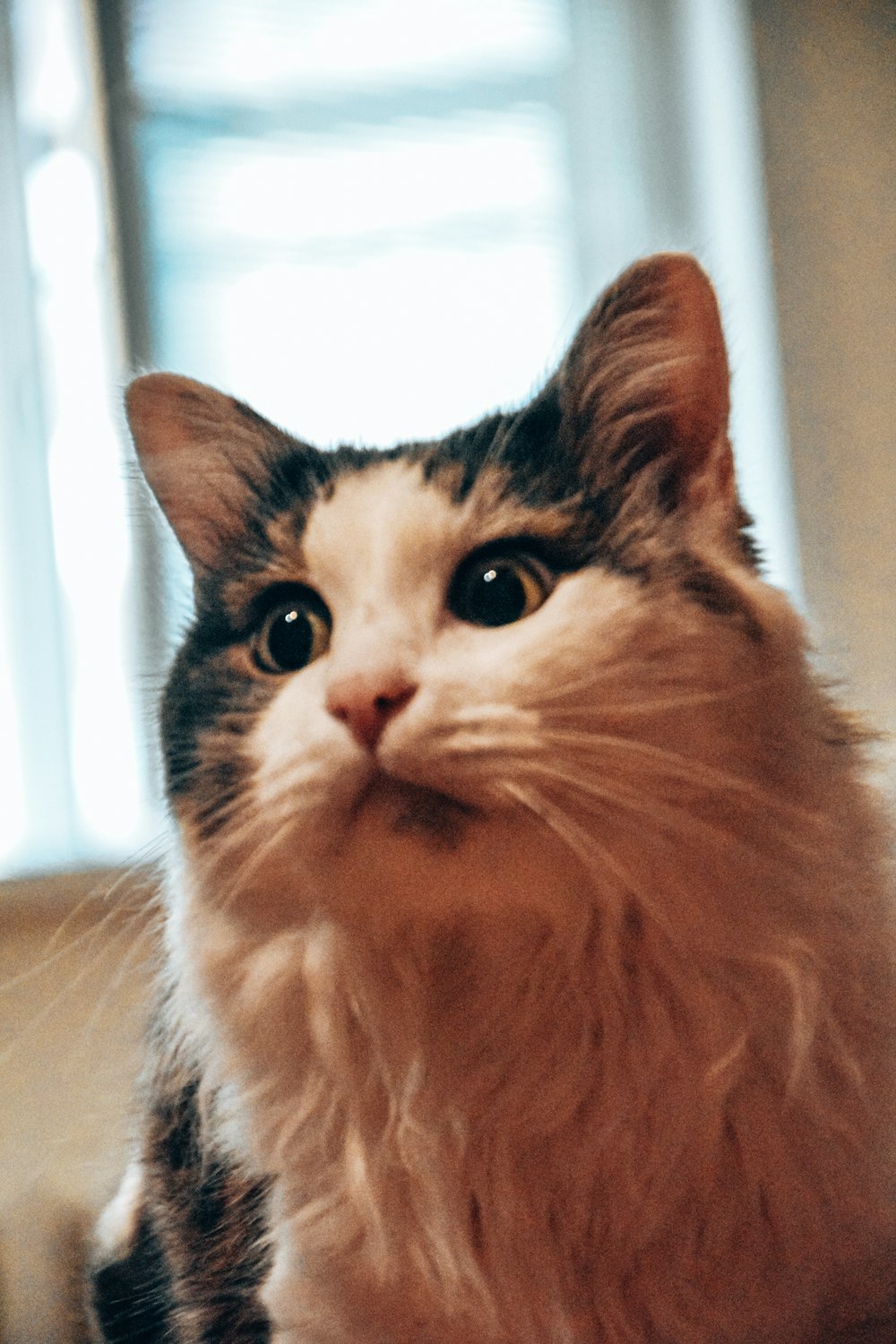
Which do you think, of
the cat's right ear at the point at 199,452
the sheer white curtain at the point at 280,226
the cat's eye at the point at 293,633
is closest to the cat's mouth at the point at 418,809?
the cat's eye at the point at 293,633

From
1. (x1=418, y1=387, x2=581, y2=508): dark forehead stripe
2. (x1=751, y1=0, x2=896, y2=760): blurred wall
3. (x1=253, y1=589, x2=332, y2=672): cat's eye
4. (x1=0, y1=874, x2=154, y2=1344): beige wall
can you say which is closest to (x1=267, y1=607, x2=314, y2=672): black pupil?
(x1=253, y1=589, x2=332, y2=672): cat's eye

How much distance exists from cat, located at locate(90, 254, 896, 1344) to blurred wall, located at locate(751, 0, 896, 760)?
1.20ft

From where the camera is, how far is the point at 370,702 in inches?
20.1

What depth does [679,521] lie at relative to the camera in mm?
598

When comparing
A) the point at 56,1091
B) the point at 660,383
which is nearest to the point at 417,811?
the point at 660,383

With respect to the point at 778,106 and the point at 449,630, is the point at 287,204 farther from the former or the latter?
the point at 449,630

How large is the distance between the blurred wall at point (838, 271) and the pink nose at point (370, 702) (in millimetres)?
502

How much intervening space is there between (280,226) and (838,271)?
60 centimetres

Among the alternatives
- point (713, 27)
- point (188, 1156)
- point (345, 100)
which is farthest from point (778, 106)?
point (188, 1156)

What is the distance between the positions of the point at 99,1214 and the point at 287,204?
101cm

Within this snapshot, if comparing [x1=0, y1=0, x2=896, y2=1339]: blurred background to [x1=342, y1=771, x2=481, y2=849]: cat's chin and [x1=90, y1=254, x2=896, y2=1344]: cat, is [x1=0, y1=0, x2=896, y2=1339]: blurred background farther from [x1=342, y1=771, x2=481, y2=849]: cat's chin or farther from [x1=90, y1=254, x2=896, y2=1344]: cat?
[x1=342, y1=771, x2=481, y2=849]: cat's chin

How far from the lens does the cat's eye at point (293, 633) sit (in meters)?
0.62

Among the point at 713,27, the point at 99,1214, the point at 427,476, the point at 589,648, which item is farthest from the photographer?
the point at 713,27

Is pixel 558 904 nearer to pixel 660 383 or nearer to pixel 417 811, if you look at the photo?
pixel 417 811
